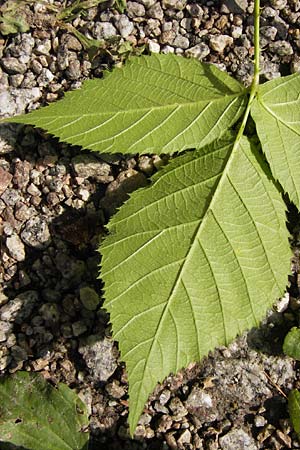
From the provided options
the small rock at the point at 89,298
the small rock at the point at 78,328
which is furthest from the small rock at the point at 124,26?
the small rock at the point at 78,328

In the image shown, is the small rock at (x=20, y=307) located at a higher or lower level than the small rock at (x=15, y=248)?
lower

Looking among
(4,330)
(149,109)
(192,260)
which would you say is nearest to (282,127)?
(149,109)

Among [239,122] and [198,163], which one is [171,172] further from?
[239,122]

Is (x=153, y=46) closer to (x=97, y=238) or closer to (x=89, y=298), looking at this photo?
(x=97, y=238)

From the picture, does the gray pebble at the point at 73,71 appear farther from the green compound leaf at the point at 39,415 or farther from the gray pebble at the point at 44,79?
the green compound leaf at the point at 39,415

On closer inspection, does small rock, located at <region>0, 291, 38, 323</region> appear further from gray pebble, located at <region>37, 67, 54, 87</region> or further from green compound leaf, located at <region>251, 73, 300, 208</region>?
green compound leaf, located at <region>251, 73, 300, 208</region>

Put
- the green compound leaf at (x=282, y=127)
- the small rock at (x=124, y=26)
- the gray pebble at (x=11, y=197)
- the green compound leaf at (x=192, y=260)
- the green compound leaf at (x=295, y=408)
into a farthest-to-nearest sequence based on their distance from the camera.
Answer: the small rock at (x=124, y=26)
the gray pebble at (x=11, y=197)
the green compound leaf at (x=295, y=408)
the green compound leaf at (x=282, y=127)
the green compound leaf at (x=192, y=260)
